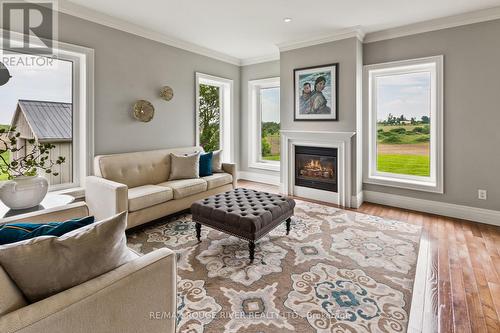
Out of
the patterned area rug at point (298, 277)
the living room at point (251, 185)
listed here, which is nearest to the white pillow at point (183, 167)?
the living room at point (251, 185)

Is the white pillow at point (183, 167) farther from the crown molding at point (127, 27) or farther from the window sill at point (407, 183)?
the window sill at point (407, 183)

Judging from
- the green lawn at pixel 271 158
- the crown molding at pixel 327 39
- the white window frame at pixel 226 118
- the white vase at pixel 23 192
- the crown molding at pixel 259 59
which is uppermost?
the crown molding at pixel 259 59

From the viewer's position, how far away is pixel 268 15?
144 inches

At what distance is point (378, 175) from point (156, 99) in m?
3.94

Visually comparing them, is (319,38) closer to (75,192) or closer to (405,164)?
(405,164)

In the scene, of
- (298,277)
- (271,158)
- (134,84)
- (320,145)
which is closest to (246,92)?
(271,158)

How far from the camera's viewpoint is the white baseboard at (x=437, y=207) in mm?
3572

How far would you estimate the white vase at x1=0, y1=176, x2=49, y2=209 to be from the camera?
2.06m

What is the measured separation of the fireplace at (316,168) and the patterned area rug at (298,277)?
1196 millimetres

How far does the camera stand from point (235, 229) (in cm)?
256

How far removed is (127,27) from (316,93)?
10.2 ft

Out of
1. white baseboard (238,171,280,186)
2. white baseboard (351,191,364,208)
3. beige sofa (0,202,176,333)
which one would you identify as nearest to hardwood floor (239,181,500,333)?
white baseboard (351,191,364,208)

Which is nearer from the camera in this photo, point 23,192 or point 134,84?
point 23,192

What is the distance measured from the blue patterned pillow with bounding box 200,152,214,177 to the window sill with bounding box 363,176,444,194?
2647 mm
